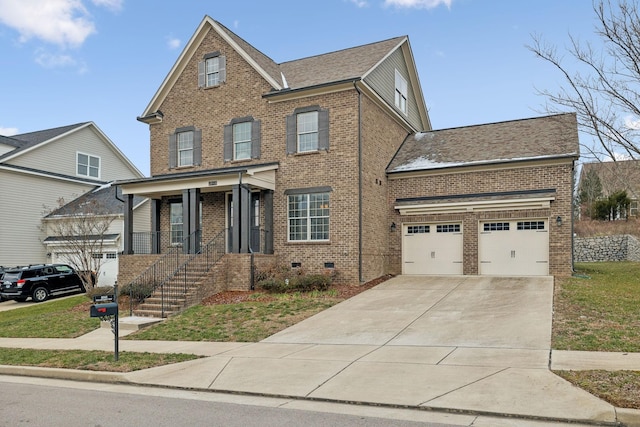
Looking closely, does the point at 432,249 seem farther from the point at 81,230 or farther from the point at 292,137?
the point at 81,230

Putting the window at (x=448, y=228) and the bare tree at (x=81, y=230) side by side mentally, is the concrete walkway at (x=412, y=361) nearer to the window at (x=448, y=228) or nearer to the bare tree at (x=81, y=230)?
the window at (x=448, y=228)

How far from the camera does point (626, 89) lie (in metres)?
12.9

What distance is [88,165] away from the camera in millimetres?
33750

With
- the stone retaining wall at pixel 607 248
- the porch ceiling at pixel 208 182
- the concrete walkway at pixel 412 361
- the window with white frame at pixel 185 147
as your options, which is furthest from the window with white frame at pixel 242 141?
the stone retaining wall at pixel 607 248

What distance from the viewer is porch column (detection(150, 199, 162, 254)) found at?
837 inches

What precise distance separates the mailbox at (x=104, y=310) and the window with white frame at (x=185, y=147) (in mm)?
12517

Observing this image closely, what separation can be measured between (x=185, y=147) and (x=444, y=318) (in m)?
13.8

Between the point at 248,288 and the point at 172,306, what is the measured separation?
10.0 ft

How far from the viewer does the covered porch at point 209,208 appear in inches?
721

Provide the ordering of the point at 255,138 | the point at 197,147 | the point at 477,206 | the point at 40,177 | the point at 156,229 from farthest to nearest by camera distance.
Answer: the point at 40,177 → the point at 156,229 → the point at 197,147 → the point at 255,138 → the point at 477,206

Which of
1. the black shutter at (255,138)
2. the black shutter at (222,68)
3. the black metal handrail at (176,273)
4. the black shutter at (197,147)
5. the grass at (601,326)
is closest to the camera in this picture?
the grass at (601,326)

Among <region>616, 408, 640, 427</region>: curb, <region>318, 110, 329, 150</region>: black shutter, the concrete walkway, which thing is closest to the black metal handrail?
the concrete walkway

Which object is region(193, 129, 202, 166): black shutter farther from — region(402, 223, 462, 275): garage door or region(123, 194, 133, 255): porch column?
region(402, 223, 462, 275): garage door

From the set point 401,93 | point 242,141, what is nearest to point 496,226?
point 401,93
